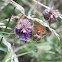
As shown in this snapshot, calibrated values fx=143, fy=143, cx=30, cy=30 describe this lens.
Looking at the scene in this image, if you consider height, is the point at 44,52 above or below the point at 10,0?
below

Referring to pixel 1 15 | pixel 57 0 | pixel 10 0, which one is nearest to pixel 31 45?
pixel 1 15

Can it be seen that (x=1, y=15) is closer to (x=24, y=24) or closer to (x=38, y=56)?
(x=38, y=56)

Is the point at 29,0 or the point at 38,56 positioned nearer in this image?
the point at 38,56

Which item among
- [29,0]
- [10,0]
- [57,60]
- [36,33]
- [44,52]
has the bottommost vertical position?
[57,60]

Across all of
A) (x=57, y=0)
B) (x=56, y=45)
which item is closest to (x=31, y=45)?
(x=56, y=45)

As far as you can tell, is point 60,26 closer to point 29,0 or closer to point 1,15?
point 29,0

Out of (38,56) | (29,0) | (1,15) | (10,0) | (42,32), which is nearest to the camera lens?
(10,0)

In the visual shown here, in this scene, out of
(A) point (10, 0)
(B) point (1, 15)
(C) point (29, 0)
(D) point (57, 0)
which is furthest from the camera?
(D) point (57, 0)

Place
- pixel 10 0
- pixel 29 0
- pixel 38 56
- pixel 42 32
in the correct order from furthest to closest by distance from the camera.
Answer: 1. pixel 29 0
2. pixel 38 56
3. pixel 42 32
4. pixel 10 0

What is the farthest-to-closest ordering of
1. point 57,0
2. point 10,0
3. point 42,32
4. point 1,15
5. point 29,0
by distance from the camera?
1. point 57,0
2. point 29,0
3. point 1,15
4. point 42,32
5. point 10,0
